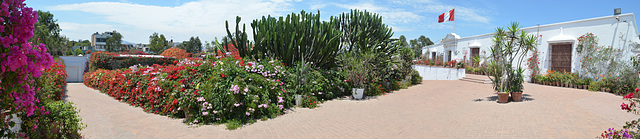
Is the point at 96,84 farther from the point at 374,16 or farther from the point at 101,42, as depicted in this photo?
the point at 101,42

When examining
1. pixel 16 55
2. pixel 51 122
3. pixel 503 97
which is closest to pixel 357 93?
pixel 503 97

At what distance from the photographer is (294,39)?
9.04 metres

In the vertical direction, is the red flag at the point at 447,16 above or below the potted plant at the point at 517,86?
above

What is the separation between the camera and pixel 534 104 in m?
7.54

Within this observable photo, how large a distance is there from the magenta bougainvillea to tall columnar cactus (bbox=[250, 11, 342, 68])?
20.4ft

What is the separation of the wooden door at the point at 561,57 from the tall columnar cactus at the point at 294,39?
10197 mm

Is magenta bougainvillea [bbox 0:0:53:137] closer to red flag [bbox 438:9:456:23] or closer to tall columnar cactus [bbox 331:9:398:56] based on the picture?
tall columnar cactus [bbox 331:9:398:56]

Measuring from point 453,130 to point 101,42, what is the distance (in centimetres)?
9770

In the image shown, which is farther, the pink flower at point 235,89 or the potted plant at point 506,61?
the potted plant at point 506,61

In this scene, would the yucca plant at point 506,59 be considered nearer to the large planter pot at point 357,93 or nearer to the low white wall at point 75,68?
the large planter pot at point 357,93

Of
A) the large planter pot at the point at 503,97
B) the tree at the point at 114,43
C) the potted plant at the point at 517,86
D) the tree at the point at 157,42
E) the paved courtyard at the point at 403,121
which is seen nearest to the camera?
the paved courtyard at the point at 403,121

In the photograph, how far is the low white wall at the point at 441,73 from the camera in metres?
16.7

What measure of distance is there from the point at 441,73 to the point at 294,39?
12068mm

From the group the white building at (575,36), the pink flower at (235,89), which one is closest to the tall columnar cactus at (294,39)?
the pink flower at (235,89)
